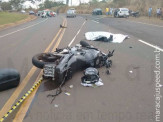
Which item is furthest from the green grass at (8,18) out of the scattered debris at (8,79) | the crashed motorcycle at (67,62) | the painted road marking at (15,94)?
the scattered debris at (8,79)

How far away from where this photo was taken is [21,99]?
4.29m

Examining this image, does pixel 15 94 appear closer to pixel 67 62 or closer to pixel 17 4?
pixel 67 62

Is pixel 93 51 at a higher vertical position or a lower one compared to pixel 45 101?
higher

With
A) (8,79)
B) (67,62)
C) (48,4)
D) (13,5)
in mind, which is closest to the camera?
(8,79)

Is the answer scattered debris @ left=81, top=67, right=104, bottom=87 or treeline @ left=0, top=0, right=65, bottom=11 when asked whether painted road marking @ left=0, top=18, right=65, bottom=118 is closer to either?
scattered debris @ left=81, top=67, right=104, bottom=87

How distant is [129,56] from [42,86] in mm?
4355

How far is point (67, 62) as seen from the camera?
509 cm

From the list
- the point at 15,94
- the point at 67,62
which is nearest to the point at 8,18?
the point at 67,62

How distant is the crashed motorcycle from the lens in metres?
4.86

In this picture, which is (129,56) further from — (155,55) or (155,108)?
(155,108)

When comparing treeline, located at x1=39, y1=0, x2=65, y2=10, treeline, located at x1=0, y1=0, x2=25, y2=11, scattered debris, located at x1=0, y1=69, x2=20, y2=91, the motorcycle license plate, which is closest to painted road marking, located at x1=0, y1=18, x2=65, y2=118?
scattered debris, located at x1=0, y1=69, x2=20, y2=91

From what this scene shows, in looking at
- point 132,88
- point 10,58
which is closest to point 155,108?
point 132,88

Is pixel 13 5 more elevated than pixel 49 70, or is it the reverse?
pixel 13 5

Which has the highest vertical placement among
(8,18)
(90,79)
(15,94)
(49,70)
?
(8,18)
